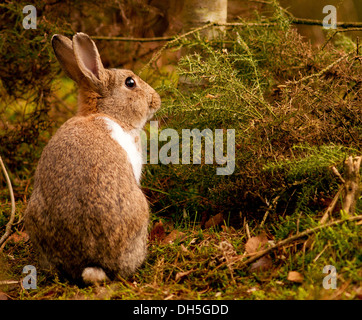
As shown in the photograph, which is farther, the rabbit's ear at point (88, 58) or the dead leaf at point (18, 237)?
the dead leaf at point (18, 237)

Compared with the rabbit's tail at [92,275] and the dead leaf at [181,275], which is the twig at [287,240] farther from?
the rabbit's tail at [92,275]

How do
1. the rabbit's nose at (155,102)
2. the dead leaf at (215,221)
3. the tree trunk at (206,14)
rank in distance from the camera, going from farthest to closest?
the tree trunk at (206,14) → the rabbit's nose at (155,102) → the dead leaf at (215,221)

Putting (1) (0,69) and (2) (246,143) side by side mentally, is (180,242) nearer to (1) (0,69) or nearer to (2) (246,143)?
(2) (246,143)

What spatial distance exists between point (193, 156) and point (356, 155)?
59.1 inches

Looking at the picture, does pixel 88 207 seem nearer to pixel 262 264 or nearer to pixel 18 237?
pixel 262 264

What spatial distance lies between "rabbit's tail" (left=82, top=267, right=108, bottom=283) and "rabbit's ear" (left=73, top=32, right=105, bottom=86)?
182 cm

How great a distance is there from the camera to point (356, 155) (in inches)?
137

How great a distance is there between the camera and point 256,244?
344cm

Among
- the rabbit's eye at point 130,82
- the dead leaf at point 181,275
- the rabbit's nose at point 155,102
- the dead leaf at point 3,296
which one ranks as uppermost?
the rabbit's eye at point 130,82

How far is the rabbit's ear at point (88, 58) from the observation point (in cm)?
391

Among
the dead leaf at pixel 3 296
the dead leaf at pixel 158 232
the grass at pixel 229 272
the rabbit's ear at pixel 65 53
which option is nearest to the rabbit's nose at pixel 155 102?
the rabbit's ear at pixel 65 53

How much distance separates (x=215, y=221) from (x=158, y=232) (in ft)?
1.86

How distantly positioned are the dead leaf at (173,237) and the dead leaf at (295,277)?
1.28m

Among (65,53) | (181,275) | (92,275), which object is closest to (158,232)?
(181,275)
